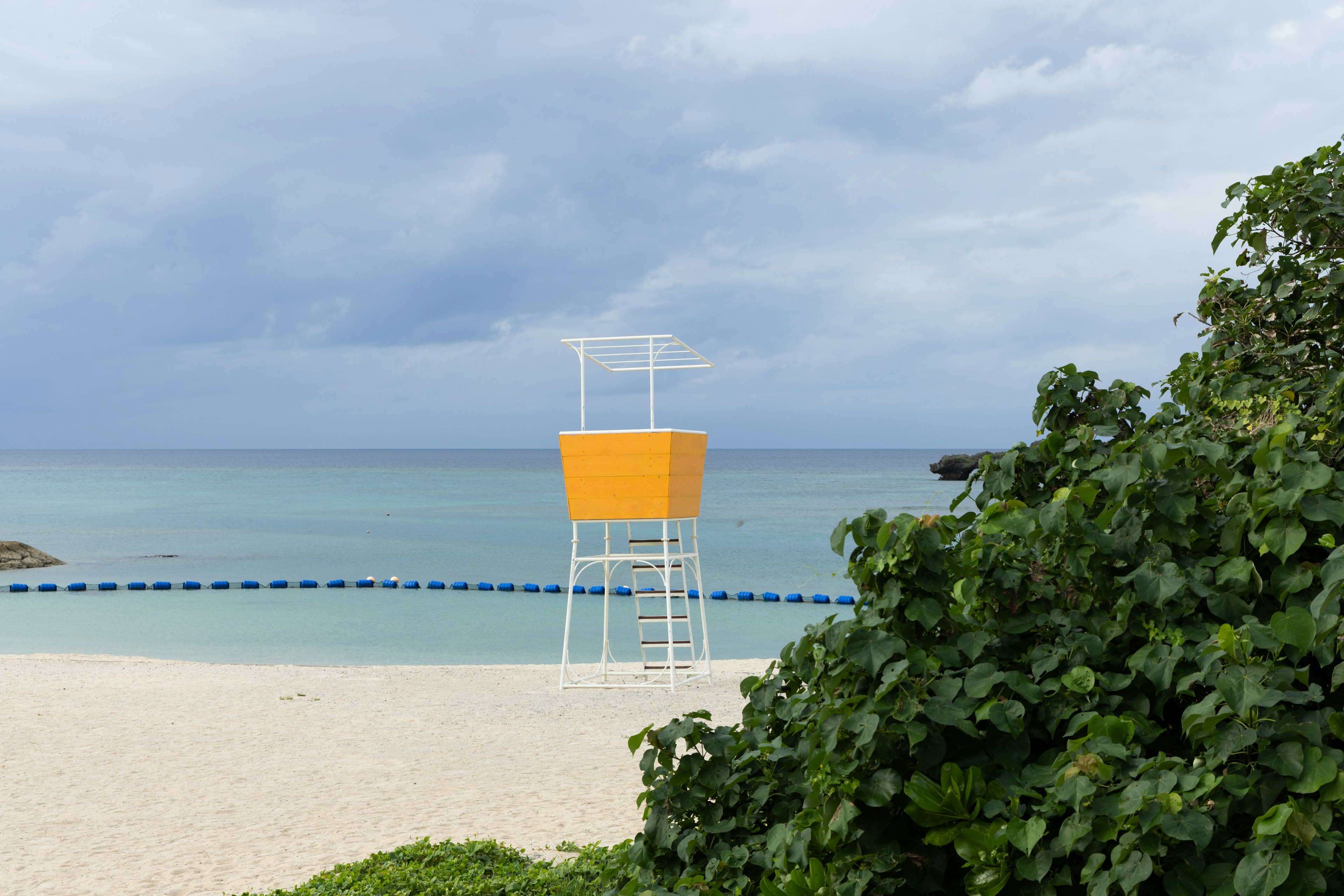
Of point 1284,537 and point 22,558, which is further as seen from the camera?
point 22,558

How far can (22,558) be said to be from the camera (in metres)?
27.7

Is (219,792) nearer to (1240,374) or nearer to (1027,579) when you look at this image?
(1027,579)

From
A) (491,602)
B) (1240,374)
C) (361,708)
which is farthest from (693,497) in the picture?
(491,602)

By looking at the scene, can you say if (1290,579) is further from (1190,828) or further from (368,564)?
(368,564)

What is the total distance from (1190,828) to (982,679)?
459 mm

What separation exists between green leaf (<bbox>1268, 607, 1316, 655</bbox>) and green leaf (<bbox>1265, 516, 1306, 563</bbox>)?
15 centimetres

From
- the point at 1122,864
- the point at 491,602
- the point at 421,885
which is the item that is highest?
the point at 1122,864

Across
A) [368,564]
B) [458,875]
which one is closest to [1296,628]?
[458,875]

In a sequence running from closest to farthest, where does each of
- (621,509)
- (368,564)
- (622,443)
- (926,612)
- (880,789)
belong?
(880,789) → (926,612) → (622,443) → (621,509) → (368,564)

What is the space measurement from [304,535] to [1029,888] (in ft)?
137

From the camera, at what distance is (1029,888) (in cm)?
190

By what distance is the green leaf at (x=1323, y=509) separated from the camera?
1.92 meters

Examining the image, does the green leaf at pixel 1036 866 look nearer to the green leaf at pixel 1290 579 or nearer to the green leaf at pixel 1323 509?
the green leaf at pixel 1290 579

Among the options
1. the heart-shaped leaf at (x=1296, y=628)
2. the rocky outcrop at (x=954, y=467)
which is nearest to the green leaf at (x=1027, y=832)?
the heart-shaped leaf at (x=1296, y=628)
